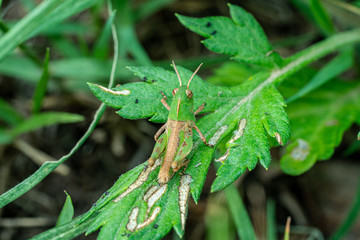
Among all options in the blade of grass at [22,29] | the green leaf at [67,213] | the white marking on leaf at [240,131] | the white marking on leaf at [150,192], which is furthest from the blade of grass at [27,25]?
the white marking on leaf at [240,131]

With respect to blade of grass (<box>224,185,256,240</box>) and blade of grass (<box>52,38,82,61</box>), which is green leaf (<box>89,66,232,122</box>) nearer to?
blade of grass (<box>224,185,256,240</box>)

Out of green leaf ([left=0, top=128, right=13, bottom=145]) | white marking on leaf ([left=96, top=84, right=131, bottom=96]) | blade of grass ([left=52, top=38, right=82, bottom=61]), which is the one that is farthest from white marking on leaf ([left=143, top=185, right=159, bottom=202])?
blade of grass ([left=52, top=38, right=82, bottom=61])

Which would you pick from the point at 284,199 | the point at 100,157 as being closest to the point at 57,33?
the point at 100,157

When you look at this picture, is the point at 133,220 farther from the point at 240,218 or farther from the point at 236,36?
the point at 236,36

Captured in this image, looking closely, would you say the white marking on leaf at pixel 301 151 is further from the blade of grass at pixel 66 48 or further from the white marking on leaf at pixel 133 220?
the blade of grass at pixel 66 48

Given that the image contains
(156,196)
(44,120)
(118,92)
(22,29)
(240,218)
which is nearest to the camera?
(156,196)

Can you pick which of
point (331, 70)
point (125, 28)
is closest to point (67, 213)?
point (125, 28)
